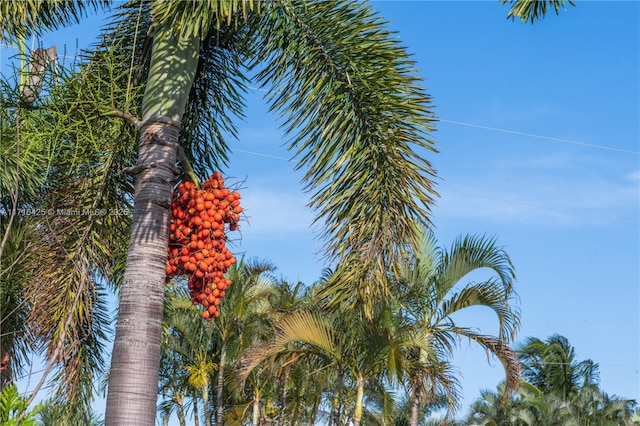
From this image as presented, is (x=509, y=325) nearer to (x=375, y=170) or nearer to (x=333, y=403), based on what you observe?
(x=375, y=170)

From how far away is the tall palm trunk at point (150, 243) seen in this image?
5.56m

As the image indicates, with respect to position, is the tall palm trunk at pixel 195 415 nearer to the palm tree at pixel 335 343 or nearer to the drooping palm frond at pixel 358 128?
the palm tree at pixel 335 343

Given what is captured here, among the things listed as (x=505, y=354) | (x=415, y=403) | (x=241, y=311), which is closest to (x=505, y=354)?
(x=505, y=354)

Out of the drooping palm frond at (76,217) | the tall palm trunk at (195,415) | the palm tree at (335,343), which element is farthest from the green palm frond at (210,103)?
the tall palm trunk at (195,415)

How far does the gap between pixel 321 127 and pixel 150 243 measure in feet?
5.14

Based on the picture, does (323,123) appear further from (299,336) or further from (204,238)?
(299,336)

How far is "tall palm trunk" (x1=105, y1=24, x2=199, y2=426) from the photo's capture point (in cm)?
556

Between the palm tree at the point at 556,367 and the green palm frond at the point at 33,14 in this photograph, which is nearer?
the green palm frond at the point at 33,14

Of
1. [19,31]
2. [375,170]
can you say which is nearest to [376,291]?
[375,170]

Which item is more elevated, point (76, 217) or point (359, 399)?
point (76, 217)

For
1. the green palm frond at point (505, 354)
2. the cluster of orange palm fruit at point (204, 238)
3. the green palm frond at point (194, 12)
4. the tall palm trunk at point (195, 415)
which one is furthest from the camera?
the tall palm trunk at point (195, 415)

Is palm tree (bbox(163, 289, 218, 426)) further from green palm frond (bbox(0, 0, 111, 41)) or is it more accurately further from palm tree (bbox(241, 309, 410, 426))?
green palm frond (bbox(0, 0, 111, 41))

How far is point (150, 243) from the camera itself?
5883mm

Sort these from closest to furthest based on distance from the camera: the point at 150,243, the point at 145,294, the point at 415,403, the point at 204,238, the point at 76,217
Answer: the point at 145,294 → the point at 150,243 → the point at 204,238 → the point at 76,217 → the point at 415,403
